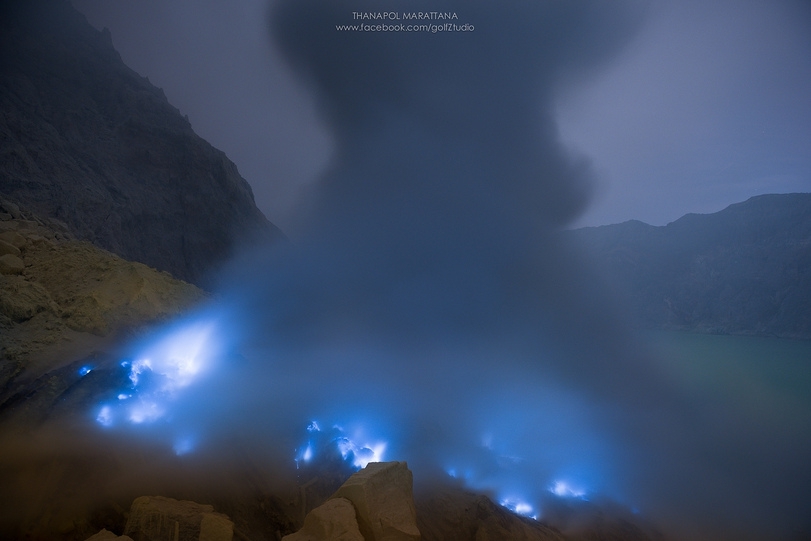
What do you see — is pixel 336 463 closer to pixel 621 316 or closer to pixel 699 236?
pixel 621 316

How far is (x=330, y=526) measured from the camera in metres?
4.19

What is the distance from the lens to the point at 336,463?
912cm

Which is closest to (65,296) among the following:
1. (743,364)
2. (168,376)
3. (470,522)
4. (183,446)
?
(168,376)

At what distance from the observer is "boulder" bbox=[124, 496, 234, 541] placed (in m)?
4.30

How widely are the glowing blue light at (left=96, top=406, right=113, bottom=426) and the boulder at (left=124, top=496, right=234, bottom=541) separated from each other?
3171 mm

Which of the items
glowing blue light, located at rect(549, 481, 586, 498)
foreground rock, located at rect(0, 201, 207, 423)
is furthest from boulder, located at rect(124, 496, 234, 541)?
glowing blue light, located at rect(549, 481, 586, 498)

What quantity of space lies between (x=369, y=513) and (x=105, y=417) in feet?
21.2

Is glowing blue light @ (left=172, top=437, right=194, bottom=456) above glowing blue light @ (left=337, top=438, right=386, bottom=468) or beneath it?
beneath

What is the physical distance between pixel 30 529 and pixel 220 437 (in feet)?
11.3

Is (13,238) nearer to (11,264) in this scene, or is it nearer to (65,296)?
(11,264)

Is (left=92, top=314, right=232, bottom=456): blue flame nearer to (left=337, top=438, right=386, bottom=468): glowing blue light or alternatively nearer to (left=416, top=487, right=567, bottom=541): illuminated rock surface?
(left=337, top=438, right=386, bottom=468): glowing blue light

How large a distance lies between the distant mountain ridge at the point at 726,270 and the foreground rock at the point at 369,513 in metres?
50.1

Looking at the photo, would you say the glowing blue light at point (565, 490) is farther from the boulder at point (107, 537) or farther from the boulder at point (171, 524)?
the boulder at point (107, 537)

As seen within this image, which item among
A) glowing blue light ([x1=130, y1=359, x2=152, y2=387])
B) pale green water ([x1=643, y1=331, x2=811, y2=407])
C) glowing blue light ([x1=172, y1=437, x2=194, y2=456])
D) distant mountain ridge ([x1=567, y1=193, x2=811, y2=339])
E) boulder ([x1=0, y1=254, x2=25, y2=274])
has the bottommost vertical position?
glowing blue light ([x1=172, y1=437, x2=194, y2=456])
